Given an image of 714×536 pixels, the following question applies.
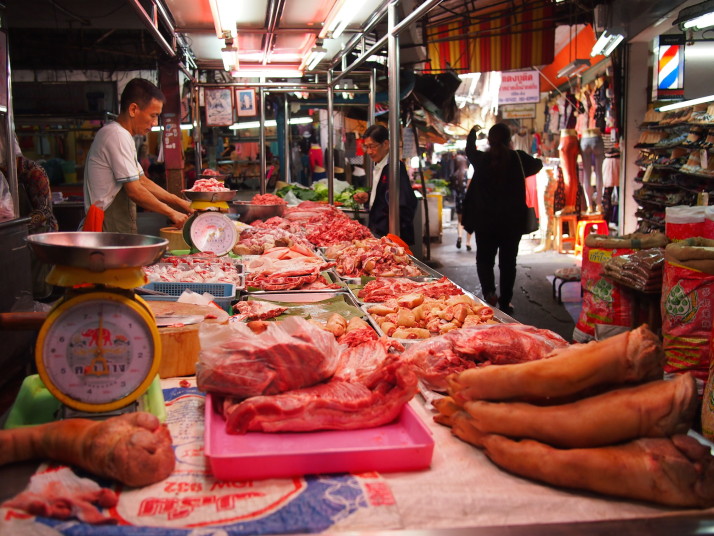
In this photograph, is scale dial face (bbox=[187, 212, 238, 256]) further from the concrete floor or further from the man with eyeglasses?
the concrete floor

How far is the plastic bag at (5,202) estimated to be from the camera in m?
5.85

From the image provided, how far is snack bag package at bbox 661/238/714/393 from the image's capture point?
3.62 meters

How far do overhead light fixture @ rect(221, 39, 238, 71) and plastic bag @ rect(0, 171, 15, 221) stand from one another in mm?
2537

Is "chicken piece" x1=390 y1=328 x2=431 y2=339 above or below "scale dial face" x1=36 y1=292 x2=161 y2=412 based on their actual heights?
below

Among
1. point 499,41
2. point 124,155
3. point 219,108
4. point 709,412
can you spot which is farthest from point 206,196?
point 499,41

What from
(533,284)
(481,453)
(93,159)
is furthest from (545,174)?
(481,453)

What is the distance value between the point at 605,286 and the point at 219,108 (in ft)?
27.0

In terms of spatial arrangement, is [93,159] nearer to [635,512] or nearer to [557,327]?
[635,512]

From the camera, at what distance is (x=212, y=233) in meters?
4.89

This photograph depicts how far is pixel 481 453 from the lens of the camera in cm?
184

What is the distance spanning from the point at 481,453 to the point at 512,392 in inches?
8.8

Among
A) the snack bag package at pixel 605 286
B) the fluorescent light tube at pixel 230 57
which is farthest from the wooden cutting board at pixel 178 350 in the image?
the fluorescent light tube at pixel 230 57

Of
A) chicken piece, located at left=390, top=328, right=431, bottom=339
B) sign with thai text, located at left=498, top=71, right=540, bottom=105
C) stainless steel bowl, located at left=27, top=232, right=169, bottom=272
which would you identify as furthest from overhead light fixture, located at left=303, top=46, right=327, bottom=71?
sign with thai text, located at left=498, top=71, right=540, bottom=105

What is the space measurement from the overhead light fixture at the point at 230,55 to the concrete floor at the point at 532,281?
4.72 metres
